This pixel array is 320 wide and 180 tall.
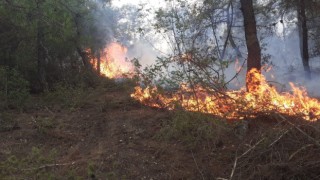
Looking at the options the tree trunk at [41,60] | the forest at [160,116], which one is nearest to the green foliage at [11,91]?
the forest at [160,116]

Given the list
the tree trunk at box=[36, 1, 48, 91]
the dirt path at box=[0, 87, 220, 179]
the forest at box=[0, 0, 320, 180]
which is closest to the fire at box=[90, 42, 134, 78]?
the tree trunk at box=[36, 1, 48, 91]

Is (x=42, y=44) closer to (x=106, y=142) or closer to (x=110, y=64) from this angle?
(x=106, y=142)

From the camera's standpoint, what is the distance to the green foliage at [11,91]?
40.7ft

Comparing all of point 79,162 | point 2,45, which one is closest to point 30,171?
point 79,162

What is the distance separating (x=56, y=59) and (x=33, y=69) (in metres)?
1.69

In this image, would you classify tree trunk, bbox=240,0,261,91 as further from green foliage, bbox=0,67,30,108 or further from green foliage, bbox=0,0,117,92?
green foliage, bbox=0,67,30,108

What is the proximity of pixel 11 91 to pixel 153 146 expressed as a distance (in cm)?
678

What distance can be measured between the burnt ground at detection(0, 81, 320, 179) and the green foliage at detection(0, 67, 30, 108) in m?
0.86

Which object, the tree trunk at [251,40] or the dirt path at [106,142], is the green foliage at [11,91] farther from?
the tree trunk at [251,40]

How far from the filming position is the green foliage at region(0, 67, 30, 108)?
12398mm

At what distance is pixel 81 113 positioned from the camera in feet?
38.8

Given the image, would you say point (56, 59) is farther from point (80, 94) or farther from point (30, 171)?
point (30, 171)

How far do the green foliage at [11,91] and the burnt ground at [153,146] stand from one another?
86 centimetres

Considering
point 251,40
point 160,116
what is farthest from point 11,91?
point 251,40
